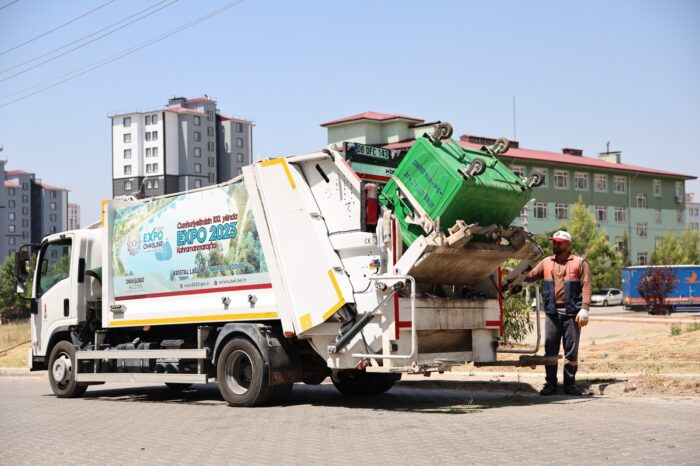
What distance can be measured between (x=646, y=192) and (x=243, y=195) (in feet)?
277

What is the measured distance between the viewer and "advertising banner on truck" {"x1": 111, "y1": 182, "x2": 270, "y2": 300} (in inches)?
498

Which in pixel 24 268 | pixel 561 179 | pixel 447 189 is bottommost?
pixel 24 268

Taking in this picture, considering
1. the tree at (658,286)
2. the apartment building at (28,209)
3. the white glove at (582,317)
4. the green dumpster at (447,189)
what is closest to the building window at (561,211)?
the tree at (658,286)

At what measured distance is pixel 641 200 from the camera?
298 ft

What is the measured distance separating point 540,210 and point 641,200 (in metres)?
15.5

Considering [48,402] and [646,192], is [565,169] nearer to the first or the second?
[646,192]

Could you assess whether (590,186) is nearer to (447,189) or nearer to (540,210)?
(540,210)

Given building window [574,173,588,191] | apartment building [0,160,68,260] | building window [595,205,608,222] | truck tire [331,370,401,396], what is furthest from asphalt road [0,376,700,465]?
apartment building [0,160,68,260]

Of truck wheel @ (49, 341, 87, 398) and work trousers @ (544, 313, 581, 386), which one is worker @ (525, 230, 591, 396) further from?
truck wheel @ (49, 341, 87, 398)

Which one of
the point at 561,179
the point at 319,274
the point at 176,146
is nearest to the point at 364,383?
the point at 319,274

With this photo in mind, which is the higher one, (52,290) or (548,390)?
(52,290)

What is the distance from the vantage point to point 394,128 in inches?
3297

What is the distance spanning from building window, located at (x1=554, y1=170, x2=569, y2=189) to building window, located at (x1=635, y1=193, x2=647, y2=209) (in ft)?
34.6

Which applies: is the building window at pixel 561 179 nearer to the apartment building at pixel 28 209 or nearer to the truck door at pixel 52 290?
the truck door at pixel 52 290
